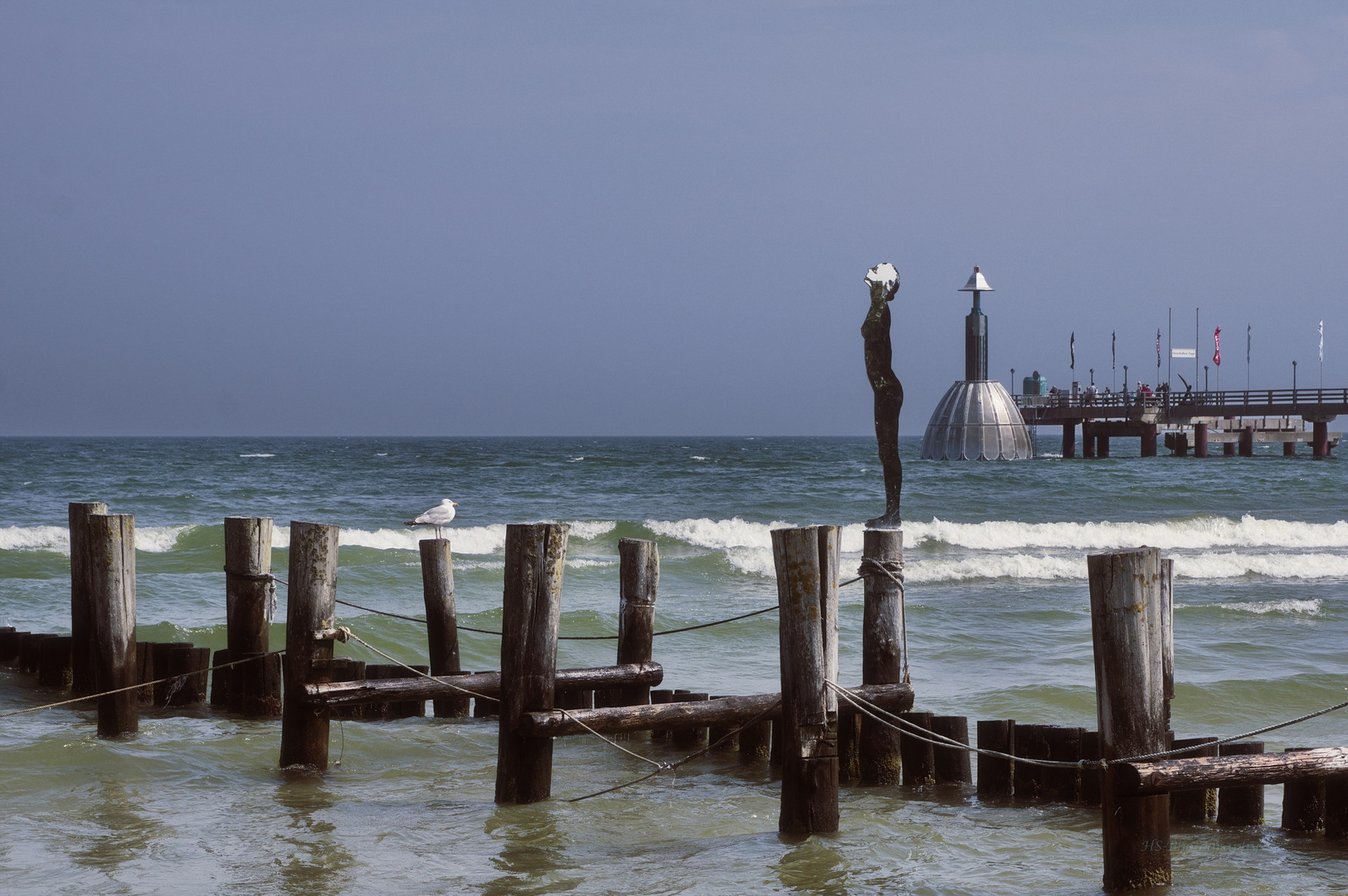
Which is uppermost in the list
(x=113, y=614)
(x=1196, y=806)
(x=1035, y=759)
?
(x=113, y=614)

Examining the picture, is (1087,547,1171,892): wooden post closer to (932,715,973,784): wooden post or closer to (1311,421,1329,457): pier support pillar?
(932,715,973,784): wooden post

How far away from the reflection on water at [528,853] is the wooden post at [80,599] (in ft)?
11.4

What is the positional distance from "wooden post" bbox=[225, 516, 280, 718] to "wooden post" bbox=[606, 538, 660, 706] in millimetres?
2525

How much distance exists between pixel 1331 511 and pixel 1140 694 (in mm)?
33450

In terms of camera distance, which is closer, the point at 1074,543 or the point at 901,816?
the point at 901,816

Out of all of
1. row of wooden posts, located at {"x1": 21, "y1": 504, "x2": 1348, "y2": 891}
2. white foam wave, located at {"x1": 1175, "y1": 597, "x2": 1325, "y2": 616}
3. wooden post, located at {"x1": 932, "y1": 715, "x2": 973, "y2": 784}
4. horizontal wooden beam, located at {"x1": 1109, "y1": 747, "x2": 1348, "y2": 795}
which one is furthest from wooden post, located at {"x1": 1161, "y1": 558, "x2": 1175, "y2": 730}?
white foam wave, located at {"x1": 1175, "y1": 597, "x2": 1325, "y2": 616}

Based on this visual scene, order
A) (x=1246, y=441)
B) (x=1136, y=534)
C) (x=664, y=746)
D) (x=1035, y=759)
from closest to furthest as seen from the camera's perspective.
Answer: (x=1035, y=759)
(x=664, y=746)
(x=1136, y=534)
(x=1246, y=441)

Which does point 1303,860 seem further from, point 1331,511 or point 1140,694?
point 1331,511

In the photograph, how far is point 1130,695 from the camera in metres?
5.05

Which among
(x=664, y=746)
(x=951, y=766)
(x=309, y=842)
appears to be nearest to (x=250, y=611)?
(x=309, y=842)

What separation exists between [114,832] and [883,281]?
5.87 meters

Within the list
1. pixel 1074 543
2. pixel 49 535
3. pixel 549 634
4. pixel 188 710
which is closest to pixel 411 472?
pixel 49 535

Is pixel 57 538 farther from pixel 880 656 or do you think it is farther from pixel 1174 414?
pixel 1174 414

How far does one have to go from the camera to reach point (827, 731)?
6070 mm
